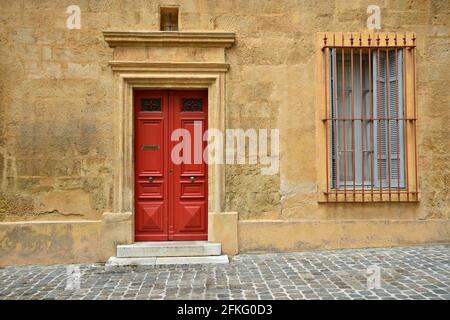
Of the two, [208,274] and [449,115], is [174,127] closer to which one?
[208,274]

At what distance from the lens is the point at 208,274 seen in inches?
222

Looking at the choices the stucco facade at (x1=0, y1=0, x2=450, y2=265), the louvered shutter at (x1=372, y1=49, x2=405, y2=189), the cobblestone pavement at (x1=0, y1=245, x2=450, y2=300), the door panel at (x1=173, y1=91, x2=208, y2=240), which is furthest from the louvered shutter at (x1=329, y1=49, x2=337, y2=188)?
the door panel at (x1=173, y1=91, x2=208, y2=240)

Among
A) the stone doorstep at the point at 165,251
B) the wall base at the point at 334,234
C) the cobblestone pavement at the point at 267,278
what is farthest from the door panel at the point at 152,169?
the wall base at the point at 334,234

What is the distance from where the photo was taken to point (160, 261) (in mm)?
6176

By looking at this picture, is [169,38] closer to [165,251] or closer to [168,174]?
[168,174]

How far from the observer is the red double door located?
6.77 m

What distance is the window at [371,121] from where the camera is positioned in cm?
676

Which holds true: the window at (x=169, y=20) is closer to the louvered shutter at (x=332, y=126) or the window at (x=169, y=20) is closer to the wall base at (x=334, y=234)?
the louvered shutter at (x=332, y=126)

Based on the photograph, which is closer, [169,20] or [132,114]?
[132,114]

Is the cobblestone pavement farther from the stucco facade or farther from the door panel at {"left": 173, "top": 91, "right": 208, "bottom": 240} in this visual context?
the door panel at {"left": 173, "top": 91, "right": 208, "bottom": 240}

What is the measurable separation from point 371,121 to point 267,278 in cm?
313

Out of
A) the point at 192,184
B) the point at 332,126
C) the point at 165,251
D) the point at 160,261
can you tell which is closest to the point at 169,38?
the point at 192,184

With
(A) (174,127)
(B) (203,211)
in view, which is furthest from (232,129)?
(B) (203,211)

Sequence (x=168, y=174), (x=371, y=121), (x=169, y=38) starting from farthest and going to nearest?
(x=371, y=121), (x=168, y=174), (x=169, y=38)
